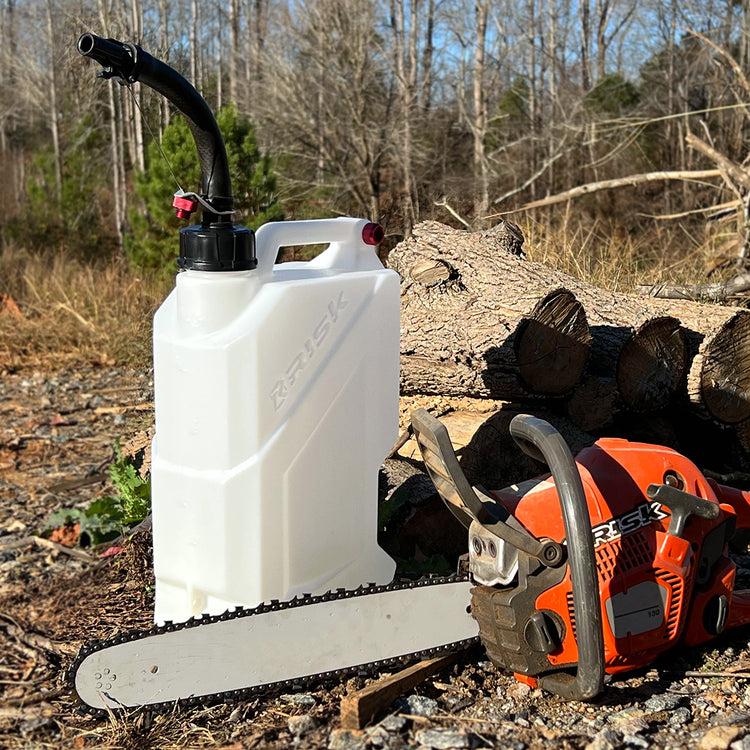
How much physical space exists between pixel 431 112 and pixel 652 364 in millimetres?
13823

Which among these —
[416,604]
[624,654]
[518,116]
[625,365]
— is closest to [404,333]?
[625,365]

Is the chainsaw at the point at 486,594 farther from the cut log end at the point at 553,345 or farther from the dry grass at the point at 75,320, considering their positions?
the dry grass at the point at 75,320

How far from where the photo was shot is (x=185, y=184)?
8117 millimetres

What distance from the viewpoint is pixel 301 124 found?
15523 mm

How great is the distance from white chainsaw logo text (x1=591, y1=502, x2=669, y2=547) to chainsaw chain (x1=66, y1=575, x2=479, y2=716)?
0.38 meters

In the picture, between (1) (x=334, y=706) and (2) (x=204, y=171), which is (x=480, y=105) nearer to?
(2) (x=204, y=171)

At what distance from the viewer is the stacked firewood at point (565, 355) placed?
127 inches

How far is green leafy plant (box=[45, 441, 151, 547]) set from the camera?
3.25 metres

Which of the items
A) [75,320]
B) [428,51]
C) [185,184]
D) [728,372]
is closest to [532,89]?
[428,51]

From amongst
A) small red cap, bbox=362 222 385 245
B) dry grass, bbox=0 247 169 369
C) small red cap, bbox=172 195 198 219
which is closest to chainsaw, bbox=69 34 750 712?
small red cap, bbox=172 195 198 219

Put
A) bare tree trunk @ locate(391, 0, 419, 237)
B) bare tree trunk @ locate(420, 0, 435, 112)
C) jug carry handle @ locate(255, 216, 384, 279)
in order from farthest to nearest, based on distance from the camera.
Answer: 1. bare tree trunk @ locate(420, 0, 435, 112)
2. bare tree trunk @ locate(391, 0, 419, 237)
3. jug carry handle @ locate(255, 216, 384, 279)

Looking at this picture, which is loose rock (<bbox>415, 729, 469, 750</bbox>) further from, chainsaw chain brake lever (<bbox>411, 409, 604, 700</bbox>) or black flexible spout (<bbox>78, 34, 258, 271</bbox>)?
black flexible spout (<bbox>78, 34, 258, 271</bbox>)

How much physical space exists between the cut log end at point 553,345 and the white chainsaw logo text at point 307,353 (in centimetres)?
115

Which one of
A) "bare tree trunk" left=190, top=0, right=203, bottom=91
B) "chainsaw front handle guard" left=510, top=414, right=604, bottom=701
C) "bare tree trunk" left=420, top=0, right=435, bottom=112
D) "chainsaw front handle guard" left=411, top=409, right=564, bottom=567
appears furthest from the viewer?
"bare tree trunk" left=420, top=0, right=435, bottom=112
